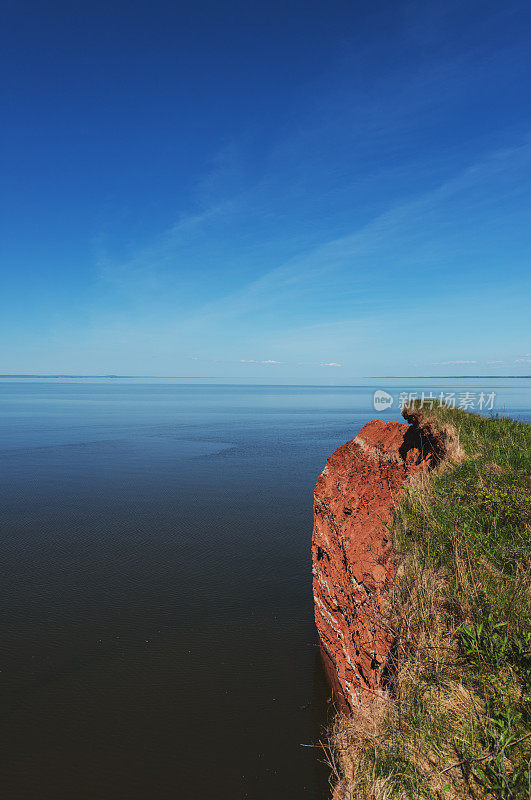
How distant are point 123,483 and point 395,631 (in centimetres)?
1329

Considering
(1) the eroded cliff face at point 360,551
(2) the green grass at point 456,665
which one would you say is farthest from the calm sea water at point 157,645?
(2) the green grass at point 456,665

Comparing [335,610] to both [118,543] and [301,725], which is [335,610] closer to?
[301,725]

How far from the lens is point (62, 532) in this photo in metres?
10.7

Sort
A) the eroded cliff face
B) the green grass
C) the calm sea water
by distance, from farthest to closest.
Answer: the eroded cliff face, the calm sea water, the green grass

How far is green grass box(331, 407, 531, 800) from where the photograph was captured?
266 centimetres

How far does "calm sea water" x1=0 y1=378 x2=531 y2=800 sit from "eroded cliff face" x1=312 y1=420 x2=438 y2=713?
82 centimetres

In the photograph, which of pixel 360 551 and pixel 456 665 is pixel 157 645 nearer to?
pixel 360 551

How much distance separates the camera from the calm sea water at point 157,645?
459cm

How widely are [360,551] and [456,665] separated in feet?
7.28

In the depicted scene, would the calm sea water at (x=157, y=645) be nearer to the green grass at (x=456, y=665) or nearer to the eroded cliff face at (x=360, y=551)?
the eroded cliff face at (x=360, y=551)

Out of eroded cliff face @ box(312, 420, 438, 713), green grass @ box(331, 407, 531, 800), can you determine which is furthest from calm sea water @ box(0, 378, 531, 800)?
green grass @ box(331, 407, 531, 800)

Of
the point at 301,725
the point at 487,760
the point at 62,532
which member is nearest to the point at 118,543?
the point at 62,532

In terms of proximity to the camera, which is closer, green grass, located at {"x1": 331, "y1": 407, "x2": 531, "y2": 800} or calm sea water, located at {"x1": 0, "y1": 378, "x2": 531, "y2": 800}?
green grass, located at {"x1": 331, "y1": 407, "x2": 531, "y2": 800}

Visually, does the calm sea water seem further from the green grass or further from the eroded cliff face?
the green grass
